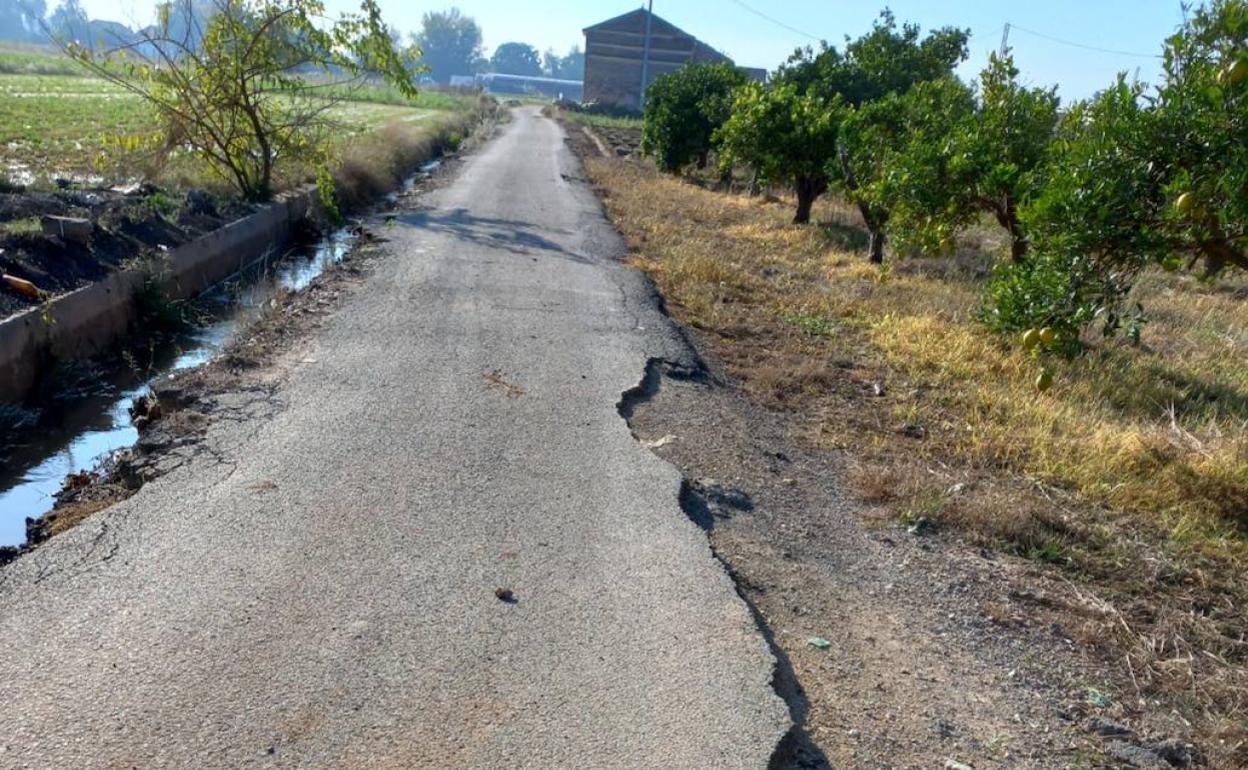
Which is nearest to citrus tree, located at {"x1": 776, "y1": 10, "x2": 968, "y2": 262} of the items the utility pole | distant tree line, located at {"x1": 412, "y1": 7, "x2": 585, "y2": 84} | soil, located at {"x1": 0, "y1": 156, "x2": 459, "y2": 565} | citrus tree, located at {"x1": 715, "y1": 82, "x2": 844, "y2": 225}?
citrus tree, located at {"x1": 715, "y1": 82, "x2": 844, "y2": 225}

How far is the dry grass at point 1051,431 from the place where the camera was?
183 inches

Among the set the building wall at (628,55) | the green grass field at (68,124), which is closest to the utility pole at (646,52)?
the building wall at (628,55)

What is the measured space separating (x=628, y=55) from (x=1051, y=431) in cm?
7778

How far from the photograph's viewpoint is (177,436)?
5867mm

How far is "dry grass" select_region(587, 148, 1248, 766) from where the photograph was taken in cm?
464

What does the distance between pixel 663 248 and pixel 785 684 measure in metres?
12.0

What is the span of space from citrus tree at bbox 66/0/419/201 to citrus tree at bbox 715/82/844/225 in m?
7.38

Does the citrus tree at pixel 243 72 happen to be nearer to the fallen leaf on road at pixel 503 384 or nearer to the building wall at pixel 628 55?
the fallen leaf on road at pixel 503 384

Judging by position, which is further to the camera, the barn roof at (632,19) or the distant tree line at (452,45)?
the distant tree line at (452,45)

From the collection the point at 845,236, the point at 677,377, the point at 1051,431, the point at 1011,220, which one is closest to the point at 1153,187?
the point at 1051,431

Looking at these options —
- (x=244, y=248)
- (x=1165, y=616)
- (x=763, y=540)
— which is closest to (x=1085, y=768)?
(x=1165, y=616)

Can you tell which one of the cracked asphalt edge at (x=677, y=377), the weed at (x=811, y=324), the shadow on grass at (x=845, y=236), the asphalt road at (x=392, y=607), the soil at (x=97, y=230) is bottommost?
the shadow on grass at (x=845, y=236)

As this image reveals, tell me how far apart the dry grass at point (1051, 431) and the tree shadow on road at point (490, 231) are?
1.82 metres

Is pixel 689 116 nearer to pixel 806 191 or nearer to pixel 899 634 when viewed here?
pixel 806 191
